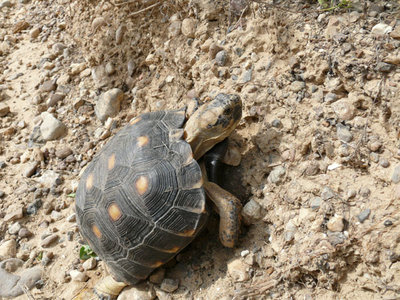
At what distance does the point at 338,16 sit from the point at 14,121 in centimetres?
408

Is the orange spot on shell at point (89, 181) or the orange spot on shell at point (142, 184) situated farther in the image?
the orange spot on shell at point (89, 181)

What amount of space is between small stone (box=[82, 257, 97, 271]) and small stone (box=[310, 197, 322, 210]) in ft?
6.62

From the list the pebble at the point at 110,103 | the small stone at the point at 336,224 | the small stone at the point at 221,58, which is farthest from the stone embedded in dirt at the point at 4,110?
the small stone at the point at 336,224

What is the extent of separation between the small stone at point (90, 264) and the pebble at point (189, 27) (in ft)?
8.04

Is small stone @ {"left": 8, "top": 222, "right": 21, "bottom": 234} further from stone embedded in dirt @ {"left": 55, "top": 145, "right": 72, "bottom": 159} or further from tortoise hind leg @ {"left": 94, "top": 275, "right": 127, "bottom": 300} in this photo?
tortoise hind leg @ {"left": 94, "top": 275, "right": 127, "bottom": 300}

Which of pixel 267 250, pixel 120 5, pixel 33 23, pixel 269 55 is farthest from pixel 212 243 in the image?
pixel 33 23

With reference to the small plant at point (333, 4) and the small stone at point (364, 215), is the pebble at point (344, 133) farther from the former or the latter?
the small plant at point (333, 4)

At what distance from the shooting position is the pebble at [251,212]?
312 centimetres

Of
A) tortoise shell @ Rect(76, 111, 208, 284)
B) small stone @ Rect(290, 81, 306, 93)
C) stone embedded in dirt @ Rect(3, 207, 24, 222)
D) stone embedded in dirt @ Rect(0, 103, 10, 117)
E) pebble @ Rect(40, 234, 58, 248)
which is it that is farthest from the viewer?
stone embedded in dirt @ Rect(0, 103, 10, 117)

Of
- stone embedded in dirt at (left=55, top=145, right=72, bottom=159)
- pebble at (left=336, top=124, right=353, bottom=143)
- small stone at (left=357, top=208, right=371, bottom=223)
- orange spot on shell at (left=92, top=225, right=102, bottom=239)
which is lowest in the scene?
A: stone embedded in dirt at (left=55, top=145, right=72, bottom=159)

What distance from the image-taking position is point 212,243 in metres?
3.33

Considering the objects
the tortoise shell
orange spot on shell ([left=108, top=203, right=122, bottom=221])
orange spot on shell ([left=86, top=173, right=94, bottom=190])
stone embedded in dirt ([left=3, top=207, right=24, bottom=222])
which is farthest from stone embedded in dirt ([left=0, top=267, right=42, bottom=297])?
orange spot on shell ([left=108, top=203, right=122, bottom=221])

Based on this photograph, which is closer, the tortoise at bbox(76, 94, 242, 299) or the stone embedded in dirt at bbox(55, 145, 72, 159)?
the tortoise at bbox(76, 94, 242, 299)

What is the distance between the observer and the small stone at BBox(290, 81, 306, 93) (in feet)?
11.0
